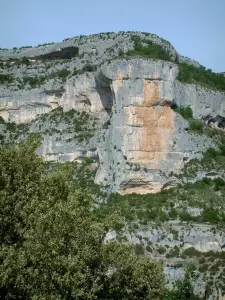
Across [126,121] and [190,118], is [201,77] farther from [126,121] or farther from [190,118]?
[126,121]

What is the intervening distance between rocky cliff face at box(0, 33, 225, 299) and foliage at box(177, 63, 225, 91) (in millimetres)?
2104

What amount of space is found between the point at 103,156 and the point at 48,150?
9.32 meters

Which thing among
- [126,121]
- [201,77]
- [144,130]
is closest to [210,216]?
[144,130]

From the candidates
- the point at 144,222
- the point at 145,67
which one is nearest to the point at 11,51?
the point at 145,67

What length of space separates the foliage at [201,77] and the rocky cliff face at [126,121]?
2.10 metres

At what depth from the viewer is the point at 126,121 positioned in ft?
198

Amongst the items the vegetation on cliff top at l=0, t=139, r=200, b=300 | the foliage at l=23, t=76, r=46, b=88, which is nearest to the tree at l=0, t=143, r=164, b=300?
the vegetation on cliff top at l=0, t=139, r=200, b=300

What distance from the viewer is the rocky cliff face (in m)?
58.1

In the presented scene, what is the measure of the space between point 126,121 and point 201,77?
18.0 meters

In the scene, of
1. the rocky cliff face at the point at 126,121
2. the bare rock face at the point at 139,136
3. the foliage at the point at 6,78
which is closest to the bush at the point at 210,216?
the rocky cliff face at the point at 126,121

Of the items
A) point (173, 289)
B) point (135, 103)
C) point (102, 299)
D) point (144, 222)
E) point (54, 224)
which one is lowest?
point (173, 289)

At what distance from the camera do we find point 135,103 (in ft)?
198

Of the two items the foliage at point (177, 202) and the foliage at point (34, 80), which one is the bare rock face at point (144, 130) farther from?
the foliage at point (34, 80)

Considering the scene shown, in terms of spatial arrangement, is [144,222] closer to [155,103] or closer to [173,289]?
[173,289]
